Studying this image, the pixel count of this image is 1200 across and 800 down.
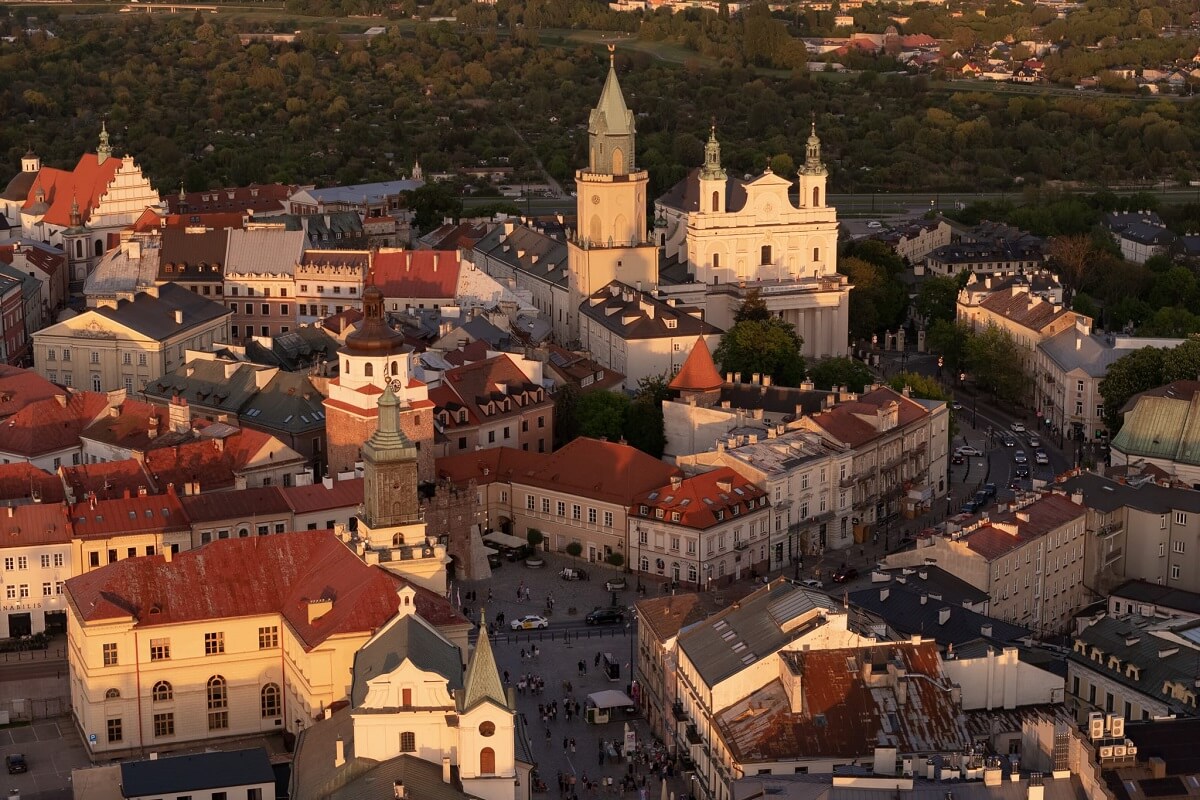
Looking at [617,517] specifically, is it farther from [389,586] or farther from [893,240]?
[893,240]

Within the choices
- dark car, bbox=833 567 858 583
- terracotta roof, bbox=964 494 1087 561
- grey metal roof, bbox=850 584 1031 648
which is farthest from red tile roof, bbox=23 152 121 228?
grey metal roof, bbox=850 584 1031 648

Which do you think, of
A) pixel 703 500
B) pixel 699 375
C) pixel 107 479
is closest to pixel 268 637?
pixel 107 479

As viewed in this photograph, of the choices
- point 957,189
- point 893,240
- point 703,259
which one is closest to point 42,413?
point 703,259

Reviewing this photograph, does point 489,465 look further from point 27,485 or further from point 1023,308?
point 1023,308

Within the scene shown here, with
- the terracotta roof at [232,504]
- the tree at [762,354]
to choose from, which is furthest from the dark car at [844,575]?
the tree at [762,354]

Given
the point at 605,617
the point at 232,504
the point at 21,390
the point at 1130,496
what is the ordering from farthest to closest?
the point at 21,390, the point at 1130,496, the point at 232,504, the point at 605,617
